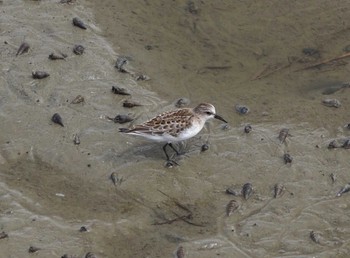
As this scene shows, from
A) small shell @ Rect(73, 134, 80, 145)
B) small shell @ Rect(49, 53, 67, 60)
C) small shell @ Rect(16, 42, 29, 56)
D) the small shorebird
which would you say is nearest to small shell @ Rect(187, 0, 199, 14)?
small shell @ Rect(49, 53, 67, 60)

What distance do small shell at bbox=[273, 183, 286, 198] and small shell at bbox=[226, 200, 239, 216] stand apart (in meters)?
0.64

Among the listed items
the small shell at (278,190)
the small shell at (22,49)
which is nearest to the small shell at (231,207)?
the small shell at (278,190)

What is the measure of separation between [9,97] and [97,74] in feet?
5.08

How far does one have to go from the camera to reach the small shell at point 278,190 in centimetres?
1096

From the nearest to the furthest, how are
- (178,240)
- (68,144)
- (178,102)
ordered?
(178,240) < (68,144) < (178,102)

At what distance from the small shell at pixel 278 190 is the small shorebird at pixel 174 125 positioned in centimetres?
146

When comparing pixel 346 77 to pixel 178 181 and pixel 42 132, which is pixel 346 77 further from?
pixel 42 132

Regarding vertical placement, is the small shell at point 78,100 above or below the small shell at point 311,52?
below

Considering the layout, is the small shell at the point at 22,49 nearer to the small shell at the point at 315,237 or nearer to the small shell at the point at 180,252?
the small shell at the point at 180,252

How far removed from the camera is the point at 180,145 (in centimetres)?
1194

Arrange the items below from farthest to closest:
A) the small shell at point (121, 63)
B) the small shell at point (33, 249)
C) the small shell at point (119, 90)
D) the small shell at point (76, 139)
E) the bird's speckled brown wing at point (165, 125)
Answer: the small shell at point (121, 63) < the small shell at point (119, 90) < the small shell at point (76, 139) < the bird's speckled brown wing at point (165, 125) < the small shell at point (33, 249)

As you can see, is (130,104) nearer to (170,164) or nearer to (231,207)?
(170,164)

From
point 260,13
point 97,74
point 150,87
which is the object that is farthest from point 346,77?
point 97,74

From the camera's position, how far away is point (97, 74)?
12922 millimetres
